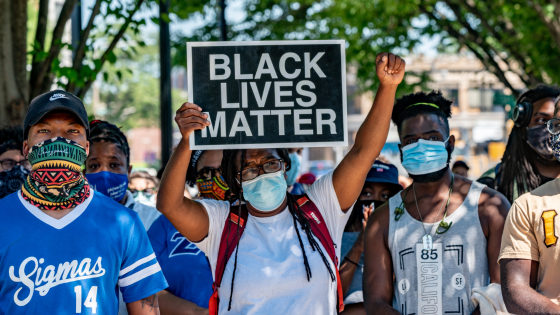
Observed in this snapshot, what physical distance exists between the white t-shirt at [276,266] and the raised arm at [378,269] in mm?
368

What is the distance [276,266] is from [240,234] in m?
0.26

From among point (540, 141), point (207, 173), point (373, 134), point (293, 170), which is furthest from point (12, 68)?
point (540, 141)

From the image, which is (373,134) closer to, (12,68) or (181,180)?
(181,180)

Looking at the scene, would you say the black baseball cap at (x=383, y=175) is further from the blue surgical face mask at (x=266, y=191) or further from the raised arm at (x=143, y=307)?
the raised arm at (x=143, y=307)

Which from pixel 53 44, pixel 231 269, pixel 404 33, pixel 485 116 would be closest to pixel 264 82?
pixel 231 269

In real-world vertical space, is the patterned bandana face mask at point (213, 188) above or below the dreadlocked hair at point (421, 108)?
below

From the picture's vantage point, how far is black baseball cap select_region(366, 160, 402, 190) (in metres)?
4.10

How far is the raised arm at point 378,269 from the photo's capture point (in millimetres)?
3143

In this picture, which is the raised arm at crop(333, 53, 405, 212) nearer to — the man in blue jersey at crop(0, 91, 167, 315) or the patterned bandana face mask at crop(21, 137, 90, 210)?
the man in blue jersey at crop(0, 91, 167, 315)

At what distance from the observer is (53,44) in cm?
487

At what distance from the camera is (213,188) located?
12.4 feet

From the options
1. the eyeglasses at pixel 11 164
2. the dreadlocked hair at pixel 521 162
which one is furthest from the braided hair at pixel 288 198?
the dreadlocked hair at pixel 521 162

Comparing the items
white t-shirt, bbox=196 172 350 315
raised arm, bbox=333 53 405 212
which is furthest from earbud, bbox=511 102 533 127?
white t-shirt, bbox=196 172 350 315

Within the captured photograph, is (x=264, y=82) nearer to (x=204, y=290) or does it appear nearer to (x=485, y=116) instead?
(x=204, y=290)
